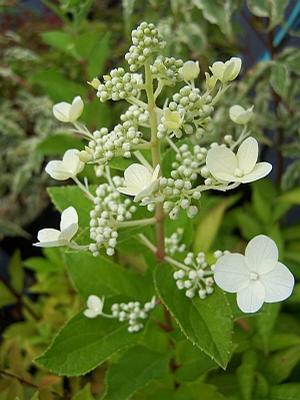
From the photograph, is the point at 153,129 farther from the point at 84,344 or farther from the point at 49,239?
the point at 84,344

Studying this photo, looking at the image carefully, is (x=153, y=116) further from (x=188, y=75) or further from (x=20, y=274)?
(x=20, y=274)

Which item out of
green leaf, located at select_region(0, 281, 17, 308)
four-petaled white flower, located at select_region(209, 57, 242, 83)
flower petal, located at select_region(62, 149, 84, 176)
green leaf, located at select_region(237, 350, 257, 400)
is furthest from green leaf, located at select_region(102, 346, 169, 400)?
green leaf, located at select_region(0, 281, 17, 308)

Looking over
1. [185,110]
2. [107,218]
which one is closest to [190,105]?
[185,110]

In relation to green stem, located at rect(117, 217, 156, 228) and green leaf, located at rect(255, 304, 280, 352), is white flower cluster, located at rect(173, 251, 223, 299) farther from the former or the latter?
green leaf, located at rect(255, 304, 280, 352)

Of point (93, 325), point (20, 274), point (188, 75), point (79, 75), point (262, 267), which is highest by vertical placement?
point (188, 75)

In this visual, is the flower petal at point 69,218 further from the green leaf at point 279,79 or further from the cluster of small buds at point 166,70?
the green leaf at point 279,79

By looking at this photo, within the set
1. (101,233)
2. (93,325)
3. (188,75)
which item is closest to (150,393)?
(93,325)
